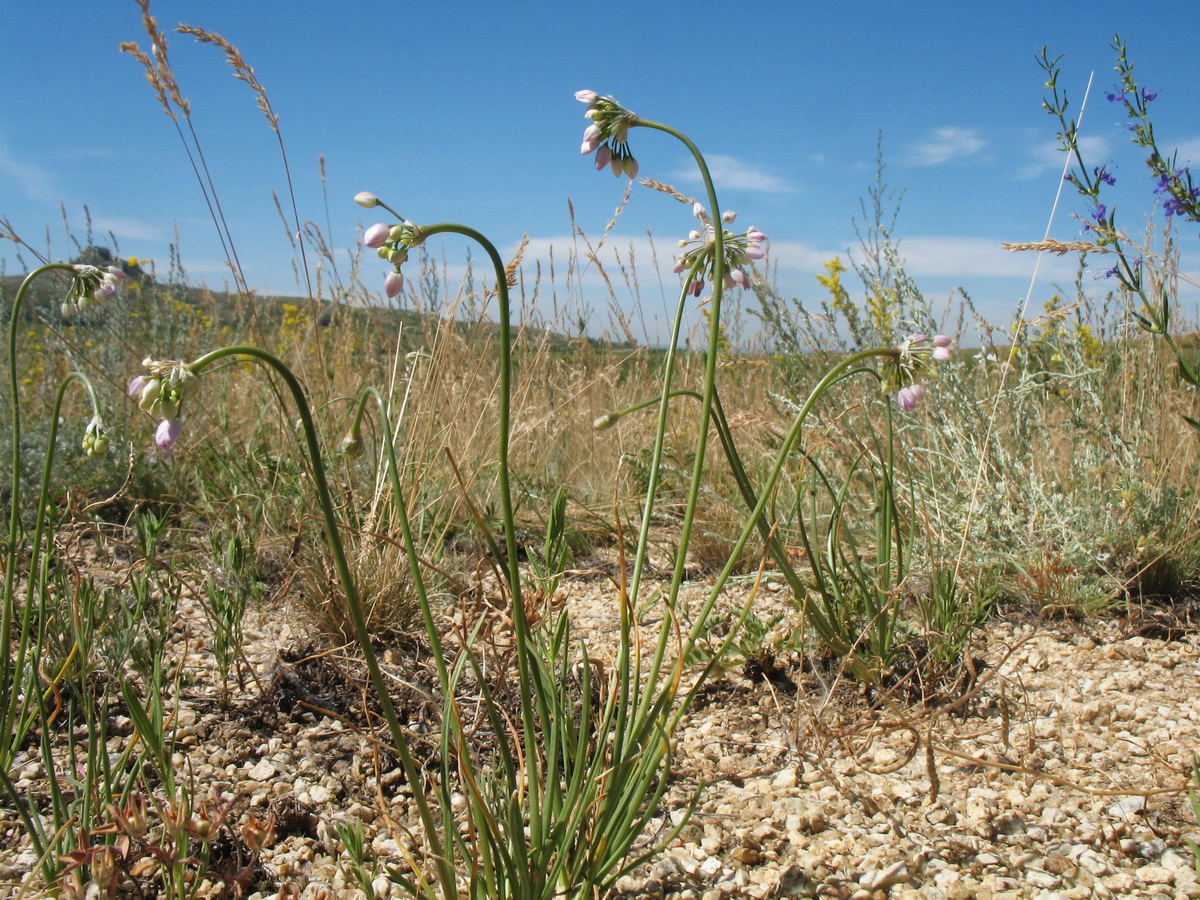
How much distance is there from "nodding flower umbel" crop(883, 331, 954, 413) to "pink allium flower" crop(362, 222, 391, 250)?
85 centimetres

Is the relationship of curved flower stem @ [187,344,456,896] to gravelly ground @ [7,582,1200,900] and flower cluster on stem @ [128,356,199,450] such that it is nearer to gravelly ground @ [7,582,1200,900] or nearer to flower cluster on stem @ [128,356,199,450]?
flower cluster on stem @ [128,356,199,450]

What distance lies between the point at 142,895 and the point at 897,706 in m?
1.52

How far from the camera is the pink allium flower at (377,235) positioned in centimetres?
102

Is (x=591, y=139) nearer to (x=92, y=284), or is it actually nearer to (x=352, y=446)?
(x=352, y=446)

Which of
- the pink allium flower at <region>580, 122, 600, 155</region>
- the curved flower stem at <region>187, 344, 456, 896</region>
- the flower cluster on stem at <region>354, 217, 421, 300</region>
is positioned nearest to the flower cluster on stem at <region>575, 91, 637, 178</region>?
the pink allium flower at <region>580, 122, 600, 155</region>

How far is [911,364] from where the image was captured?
1380 millimetres

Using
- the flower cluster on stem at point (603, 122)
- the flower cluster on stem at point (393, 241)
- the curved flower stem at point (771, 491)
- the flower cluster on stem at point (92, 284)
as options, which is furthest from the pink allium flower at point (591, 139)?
the flower cluster on stem at point (92, 284)

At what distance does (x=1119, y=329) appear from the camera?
3088 mm

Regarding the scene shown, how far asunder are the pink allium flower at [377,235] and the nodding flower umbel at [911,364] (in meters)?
0.85

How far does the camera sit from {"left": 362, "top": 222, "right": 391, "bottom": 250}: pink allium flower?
1.02 meters

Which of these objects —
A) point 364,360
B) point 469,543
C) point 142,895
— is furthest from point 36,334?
point 142,895

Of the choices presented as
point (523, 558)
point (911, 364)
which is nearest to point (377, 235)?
point (911, 364)

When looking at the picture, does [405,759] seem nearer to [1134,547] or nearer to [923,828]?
[923,828]

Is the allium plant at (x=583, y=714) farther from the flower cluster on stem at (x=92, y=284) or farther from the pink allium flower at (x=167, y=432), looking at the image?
the flower cluster on stem at (x=92, y=284)
